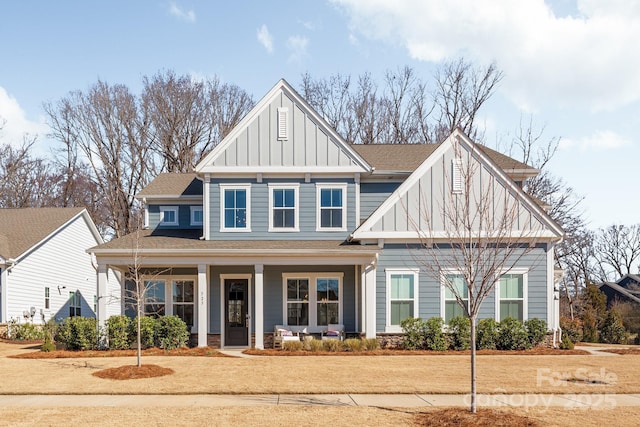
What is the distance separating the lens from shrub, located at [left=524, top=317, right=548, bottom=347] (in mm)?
21719

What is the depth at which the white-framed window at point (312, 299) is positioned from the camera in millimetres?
23578

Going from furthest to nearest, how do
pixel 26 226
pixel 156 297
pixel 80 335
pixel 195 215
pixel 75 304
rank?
pixel 75 304 < pixel 26 226 < pixel 195 215 < pixel 156 297 < pixel 80 335

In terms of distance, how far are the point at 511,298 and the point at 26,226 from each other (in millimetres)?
22794

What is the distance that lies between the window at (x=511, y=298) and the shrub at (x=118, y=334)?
1226 centimetres

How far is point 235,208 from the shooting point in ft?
77.2

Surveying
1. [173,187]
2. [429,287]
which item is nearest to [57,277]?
[173,187]

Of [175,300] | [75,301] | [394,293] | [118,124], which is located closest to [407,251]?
[394,293]

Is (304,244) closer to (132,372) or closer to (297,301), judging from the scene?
(297,301)

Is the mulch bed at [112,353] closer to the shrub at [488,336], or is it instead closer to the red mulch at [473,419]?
the shrub at [488,336]

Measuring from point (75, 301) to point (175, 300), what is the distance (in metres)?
13.9

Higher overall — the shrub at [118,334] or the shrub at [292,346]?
the shrub at [118,334]

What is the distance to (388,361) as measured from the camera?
18375 mm

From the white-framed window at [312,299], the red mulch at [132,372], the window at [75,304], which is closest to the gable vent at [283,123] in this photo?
the white-framed window at [312,299]

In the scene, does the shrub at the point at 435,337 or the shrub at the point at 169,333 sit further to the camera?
the shrub at the point at 435,337
